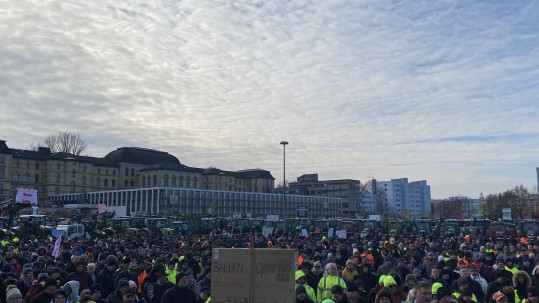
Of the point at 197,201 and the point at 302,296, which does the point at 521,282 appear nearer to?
the point at 302,296

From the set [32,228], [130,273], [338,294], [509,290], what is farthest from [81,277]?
[32,228]

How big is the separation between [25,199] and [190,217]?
571 inches

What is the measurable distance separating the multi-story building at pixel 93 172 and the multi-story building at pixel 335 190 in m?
25.0

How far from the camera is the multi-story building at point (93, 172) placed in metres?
108

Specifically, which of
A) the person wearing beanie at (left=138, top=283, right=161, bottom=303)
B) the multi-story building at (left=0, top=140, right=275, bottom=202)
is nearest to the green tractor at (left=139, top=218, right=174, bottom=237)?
the person wearing beanie at (left=138, top=283, right=161, bottom=303)

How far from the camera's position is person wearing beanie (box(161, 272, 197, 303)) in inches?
339

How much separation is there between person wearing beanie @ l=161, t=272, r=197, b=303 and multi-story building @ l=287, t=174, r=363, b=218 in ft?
439

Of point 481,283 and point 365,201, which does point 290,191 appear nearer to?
point 365,201

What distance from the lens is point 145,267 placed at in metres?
12.6

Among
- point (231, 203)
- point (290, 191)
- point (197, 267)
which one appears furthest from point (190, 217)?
point (290, 191)

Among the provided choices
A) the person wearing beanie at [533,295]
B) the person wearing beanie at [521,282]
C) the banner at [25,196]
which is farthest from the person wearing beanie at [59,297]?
the banner at [25,196]

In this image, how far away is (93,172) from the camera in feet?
384

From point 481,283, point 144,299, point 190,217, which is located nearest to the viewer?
point 144,299

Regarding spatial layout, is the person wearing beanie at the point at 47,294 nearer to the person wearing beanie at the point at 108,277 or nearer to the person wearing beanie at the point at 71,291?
the person wearing beanie at the point at 71,291
